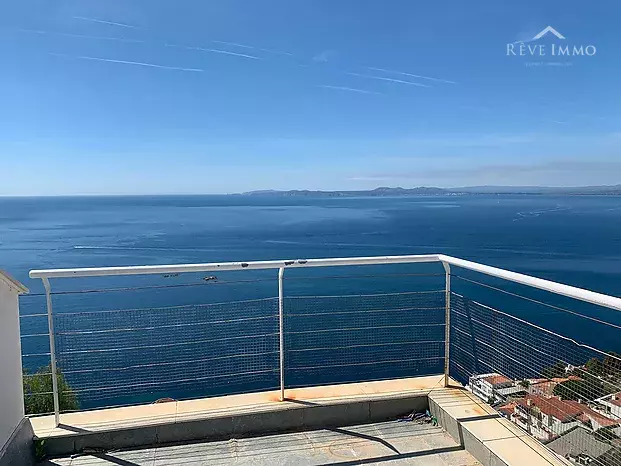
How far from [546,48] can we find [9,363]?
62.7 feet

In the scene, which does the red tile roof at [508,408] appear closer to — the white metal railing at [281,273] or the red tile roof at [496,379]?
the red tile roof at [496,379]

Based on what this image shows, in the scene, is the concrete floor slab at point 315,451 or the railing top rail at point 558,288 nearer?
the railing top rail at point 558,288

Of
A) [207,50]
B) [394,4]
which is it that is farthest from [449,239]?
[394,4]

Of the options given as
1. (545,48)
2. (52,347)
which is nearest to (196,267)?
(52,347)

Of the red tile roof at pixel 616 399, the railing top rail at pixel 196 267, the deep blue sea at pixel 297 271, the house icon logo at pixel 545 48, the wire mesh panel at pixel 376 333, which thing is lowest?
the deep blue sea at pixel 297 271

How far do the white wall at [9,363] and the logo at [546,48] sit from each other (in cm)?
1300

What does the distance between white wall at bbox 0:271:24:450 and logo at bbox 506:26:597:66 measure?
13.0 meters

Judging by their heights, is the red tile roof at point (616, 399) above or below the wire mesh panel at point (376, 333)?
above

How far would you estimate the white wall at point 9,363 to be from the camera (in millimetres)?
2029

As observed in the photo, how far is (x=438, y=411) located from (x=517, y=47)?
12.5 metres

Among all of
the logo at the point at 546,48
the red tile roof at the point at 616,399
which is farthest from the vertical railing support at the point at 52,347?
the logo at the point at 546,48

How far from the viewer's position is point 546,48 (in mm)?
16812

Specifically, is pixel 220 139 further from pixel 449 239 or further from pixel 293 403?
pixel 293 403

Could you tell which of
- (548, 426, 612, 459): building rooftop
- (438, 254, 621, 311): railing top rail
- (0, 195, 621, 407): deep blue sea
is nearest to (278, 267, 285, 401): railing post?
(0, 195, 621, 407): deep blue sea
